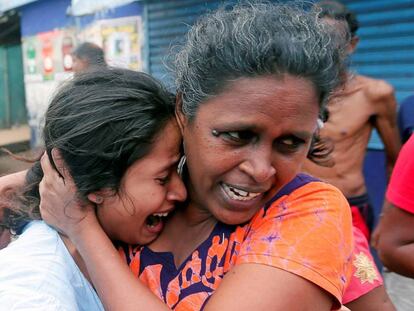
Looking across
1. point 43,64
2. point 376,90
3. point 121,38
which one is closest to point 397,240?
point 376,90

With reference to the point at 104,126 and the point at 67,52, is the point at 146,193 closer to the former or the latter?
the point at 104,126

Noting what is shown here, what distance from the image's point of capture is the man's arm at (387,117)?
11.3ft

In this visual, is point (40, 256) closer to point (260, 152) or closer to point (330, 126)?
point (260, 152)

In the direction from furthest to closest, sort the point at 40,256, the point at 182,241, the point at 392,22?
1. the point at 392,22
2. the point at 182,241
3. the point at 40,256

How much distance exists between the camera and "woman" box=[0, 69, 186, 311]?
54.5 inches

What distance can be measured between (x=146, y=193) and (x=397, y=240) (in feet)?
3.54

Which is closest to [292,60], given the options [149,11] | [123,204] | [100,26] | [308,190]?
[308,190]

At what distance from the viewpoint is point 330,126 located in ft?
11.6

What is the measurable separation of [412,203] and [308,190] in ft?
2.37

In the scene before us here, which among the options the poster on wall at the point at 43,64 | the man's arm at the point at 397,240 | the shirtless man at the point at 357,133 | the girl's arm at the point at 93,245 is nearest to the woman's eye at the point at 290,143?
the girl's arm at the point at 93,245

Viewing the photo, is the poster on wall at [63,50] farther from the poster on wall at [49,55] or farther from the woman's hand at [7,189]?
the woman's hand at [7,189]

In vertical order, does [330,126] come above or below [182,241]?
below

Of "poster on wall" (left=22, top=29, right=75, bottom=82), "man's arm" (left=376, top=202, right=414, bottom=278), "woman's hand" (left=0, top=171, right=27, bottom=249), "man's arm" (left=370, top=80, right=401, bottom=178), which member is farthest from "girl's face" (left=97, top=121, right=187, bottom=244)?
"poster on wall" (left=22, top=29, right=75, bottom=82)

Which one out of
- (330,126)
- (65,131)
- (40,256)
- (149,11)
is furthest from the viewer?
(149,11)
